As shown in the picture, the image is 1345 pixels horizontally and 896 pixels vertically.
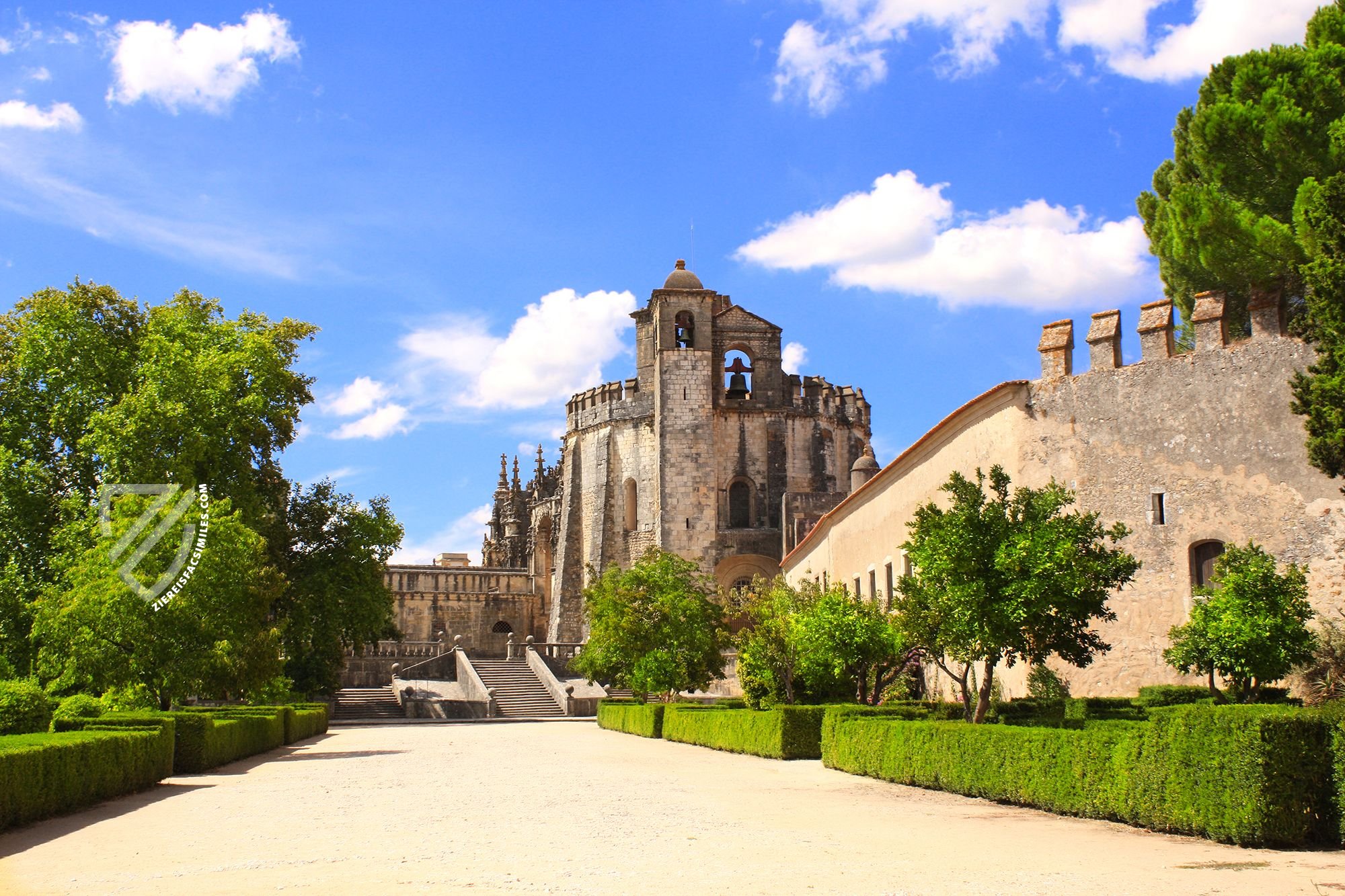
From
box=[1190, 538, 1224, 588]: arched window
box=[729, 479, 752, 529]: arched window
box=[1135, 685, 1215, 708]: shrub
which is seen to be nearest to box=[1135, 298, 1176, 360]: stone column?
box=[1190, 538, 1224, 588]: arched window

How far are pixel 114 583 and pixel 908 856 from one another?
1726 centimetres

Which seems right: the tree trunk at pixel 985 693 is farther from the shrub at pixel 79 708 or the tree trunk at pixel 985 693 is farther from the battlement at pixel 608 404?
the battlement at pixel 608 404

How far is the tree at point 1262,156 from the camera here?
1903 cm

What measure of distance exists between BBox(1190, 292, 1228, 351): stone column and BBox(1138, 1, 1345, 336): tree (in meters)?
0.52

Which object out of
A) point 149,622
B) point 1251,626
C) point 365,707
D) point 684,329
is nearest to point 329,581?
point 365,707

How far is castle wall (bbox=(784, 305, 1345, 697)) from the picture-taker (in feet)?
61.4

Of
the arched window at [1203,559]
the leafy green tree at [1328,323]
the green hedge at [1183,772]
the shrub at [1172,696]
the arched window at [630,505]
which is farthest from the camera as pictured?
the arched window at [630,505]

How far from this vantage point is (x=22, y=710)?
16.7 metres

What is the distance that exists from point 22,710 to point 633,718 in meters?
16.2

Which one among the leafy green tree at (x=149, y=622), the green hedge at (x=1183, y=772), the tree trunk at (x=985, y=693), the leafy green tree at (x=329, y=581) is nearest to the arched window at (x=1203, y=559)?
the tree trunk at (x=985, y=693)

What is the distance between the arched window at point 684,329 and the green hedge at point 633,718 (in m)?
21.2

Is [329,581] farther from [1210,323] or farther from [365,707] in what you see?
[1210,323]

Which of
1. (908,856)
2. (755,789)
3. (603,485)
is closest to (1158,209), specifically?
(755,789)

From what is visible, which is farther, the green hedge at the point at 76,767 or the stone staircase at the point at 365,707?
the stone staircase at the point at 365,707
